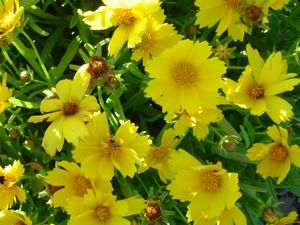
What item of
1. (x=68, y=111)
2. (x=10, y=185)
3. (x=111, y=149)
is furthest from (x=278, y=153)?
(x=10, y=185)

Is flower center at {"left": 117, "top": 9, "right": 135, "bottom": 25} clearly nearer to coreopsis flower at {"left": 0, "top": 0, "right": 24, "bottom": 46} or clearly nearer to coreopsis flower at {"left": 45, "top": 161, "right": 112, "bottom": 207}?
coreopsis flower at {"left": 0, "top": 0, "right": 24, "bottom": 46}

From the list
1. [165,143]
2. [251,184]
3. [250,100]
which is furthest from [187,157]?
[251,184]

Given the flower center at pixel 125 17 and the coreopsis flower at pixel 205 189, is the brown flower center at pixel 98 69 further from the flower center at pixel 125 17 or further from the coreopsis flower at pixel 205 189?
the coreopsis flower at pixel 205 189

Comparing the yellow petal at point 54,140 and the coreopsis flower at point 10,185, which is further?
the coreopsis flower at point 10,185

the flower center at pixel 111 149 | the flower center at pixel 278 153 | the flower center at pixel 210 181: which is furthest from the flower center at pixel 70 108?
the flower center at pixel 278 153

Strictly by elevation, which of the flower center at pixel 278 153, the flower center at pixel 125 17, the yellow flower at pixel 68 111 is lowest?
the flower center at pixel 278 153

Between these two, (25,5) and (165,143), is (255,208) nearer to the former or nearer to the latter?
(165,143)
